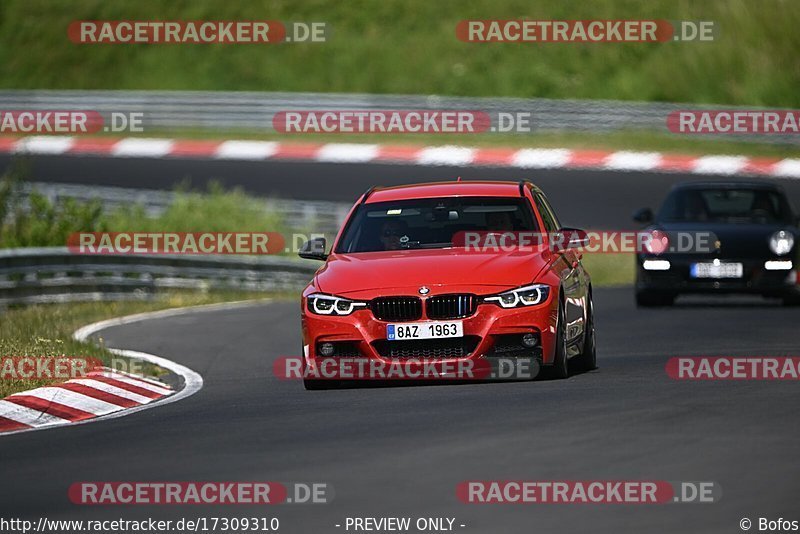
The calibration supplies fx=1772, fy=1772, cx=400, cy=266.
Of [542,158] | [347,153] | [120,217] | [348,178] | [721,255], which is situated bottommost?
[721,255]

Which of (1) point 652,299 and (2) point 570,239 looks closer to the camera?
(2) point 570,239

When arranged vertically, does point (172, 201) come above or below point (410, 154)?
below

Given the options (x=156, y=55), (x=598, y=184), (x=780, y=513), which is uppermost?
(x=156, y=55)

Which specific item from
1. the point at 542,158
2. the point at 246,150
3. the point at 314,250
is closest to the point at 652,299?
the point at 314,250

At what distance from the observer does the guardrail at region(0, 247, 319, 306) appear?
74.7ft

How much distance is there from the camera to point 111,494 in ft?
26.8

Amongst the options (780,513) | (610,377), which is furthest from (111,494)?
(610,377)

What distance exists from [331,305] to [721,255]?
898 centimetres

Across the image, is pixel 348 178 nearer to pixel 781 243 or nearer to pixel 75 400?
pixel 781 243

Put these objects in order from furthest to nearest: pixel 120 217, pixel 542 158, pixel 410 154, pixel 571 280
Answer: pixel 410 154 < pixel 542 158 < pixel 120 217 < pixel 571 280

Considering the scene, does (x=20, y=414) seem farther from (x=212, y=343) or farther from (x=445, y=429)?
(x=212, y=343)

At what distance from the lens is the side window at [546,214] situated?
13.5 metres

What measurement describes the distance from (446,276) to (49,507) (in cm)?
457

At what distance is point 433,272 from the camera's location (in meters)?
12.0
